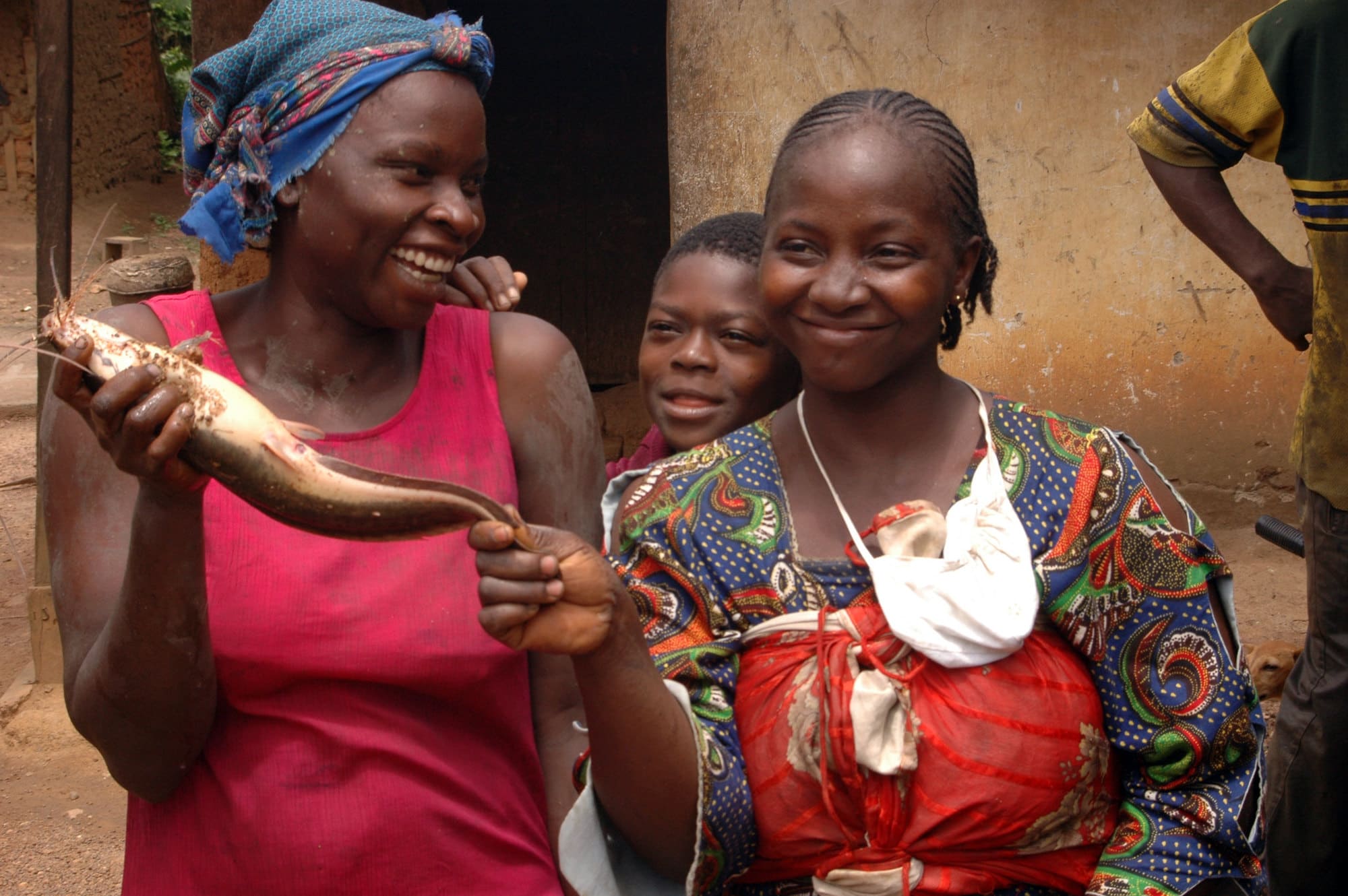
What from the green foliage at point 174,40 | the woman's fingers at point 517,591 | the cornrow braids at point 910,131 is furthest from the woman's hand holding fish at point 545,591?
the green foliage at point 174,40

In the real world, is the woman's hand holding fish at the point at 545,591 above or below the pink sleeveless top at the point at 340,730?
above

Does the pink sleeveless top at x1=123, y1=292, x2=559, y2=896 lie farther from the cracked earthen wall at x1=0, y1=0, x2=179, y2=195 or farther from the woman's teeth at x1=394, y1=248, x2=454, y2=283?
the cracked earthen wall at x1=0, y1=0, x2=179, y2=195

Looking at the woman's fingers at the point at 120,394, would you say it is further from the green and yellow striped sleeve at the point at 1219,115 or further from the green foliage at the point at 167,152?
the green foliage at the point at 167,152

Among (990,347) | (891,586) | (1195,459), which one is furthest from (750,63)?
(891,586)

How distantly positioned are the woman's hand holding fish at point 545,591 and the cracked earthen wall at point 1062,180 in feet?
9.49

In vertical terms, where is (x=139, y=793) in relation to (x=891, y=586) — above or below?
below

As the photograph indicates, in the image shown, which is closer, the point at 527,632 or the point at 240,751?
the point at 527,632

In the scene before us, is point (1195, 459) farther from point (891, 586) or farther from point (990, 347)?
point (891, 586)

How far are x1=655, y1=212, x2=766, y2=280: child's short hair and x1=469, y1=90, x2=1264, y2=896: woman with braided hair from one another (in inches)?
26.3

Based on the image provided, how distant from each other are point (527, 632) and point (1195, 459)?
13.8 ft

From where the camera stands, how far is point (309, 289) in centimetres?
205

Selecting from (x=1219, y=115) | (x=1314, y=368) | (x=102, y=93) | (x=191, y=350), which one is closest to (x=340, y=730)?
(x=191, y=350)

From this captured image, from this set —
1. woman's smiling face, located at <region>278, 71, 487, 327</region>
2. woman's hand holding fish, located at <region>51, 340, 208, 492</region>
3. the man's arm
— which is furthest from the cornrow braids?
the man's arm

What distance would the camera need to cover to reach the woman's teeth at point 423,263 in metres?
1.97
